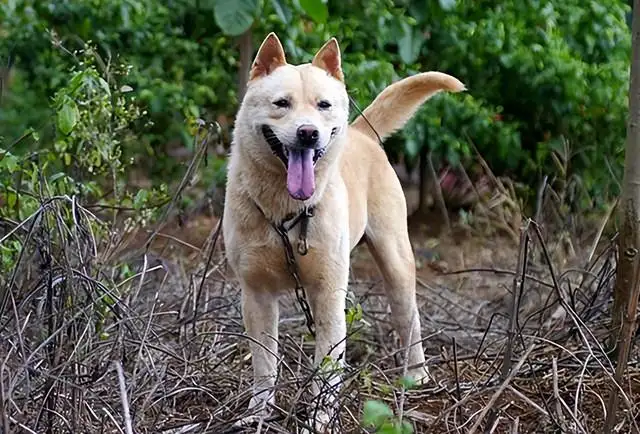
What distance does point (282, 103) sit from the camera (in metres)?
4.13

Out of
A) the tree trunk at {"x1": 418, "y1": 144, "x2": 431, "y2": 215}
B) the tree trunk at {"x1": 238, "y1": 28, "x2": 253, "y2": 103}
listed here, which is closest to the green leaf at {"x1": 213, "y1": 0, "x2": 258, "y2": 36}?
the tree trunk at {"x1": 238, "y1": 28, "x2": 253, "y2": 103}

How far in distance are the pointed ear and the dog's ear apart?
0.43 feet

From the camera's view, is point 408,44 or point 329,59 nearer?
point 329,59

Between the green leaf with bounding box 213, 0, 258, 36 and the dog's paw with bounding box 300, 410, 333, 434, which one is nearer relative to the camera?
the dog's paw with bounding box 300, 410, 333, 434

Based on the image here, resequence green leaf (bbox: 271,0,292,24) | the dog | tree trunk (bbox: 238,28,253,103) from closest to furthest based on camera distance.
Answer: the dog → green leaf (bbox: 271,0,292,24) → tree trunk (bbox: 238,28,253,103)

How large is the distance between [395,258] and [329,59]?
1014 millimetres

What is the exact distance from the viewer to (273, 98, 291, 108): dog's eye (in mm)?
4125

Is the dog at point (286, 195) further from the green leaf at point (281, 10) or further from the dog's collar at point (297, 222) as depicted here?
the green leaf at point (281, 10)

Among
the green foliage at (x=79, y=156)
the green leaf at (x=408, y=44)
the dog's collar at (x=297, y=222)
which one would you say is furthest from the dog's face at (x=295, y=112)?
the green leaf at (x=408, y=44)

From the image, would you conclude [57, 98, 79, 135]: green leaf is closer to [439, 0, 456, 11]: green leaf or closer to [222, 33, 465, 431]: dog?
[222, 33, 465, 431]: dog

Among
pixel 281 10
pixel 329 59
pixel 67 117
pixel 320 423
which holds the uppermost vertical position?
pixel 329 59

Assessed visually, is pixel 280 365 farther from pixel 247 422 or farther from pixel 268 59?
pixel 268 59

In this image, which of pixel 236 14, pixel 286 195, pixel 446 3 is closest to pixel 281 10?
pixel 236 14

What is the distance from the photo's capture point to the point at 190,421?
12.3ft
